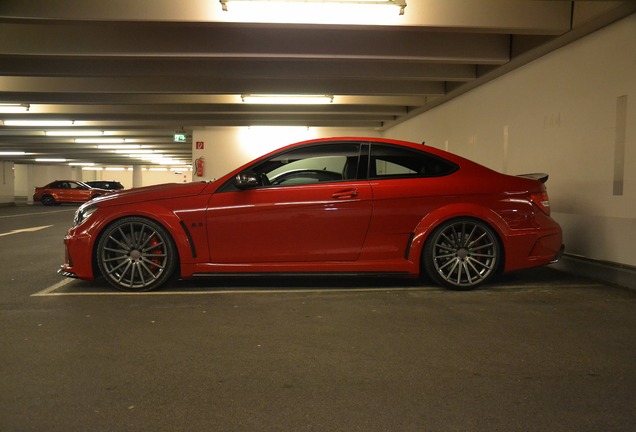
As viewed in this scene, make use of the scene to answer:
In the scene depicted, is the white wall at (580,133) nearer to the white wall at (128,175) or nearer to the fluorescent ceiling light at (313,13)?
the fluorescent ceiling light at (313,13)

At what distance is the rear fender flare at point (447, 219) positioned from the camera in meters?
5.11

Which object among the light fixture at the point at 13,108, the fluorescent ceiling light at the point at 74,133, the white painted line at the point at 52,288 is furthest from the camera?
the fluorescent ceiling light at the point at 74,133

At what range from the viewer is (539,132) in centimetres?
756

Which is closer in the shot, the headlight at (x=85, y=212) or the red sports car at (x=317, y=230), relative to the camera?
the red sports car at (x=317, y=230)

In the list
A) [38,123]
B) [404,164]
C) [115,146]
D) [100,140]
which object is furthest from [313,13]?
[115,146]

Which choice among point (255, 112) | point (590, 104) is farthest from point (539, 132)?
point (255, 112)

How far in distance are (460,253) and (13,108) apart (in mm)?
13664

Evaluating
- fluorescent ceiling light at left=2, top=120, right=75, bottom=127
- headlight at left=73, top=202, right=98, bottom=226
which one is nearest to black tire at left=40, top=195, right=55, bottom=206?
fluorescent ceiling light at left=2, top=120, right=75, bottom=127

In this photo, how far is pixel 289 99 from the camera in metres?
12.6

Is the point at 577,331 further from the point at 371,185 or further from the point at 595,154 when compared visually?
the point at 595,154

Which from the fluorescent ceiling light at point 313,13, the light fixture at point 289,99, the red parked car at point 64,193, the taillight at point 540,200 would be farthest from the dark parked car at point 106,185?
the taillight at point 540,200

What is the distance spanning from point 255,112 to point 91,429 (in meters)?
12.4

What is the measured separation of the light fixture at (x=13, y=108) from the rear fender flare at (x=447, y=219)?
41.2 feet

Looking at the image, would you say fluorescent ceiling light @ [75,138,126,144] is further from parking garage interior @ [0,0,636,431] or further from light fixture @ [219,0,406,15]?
light fixture @ [219,0,406,15]
